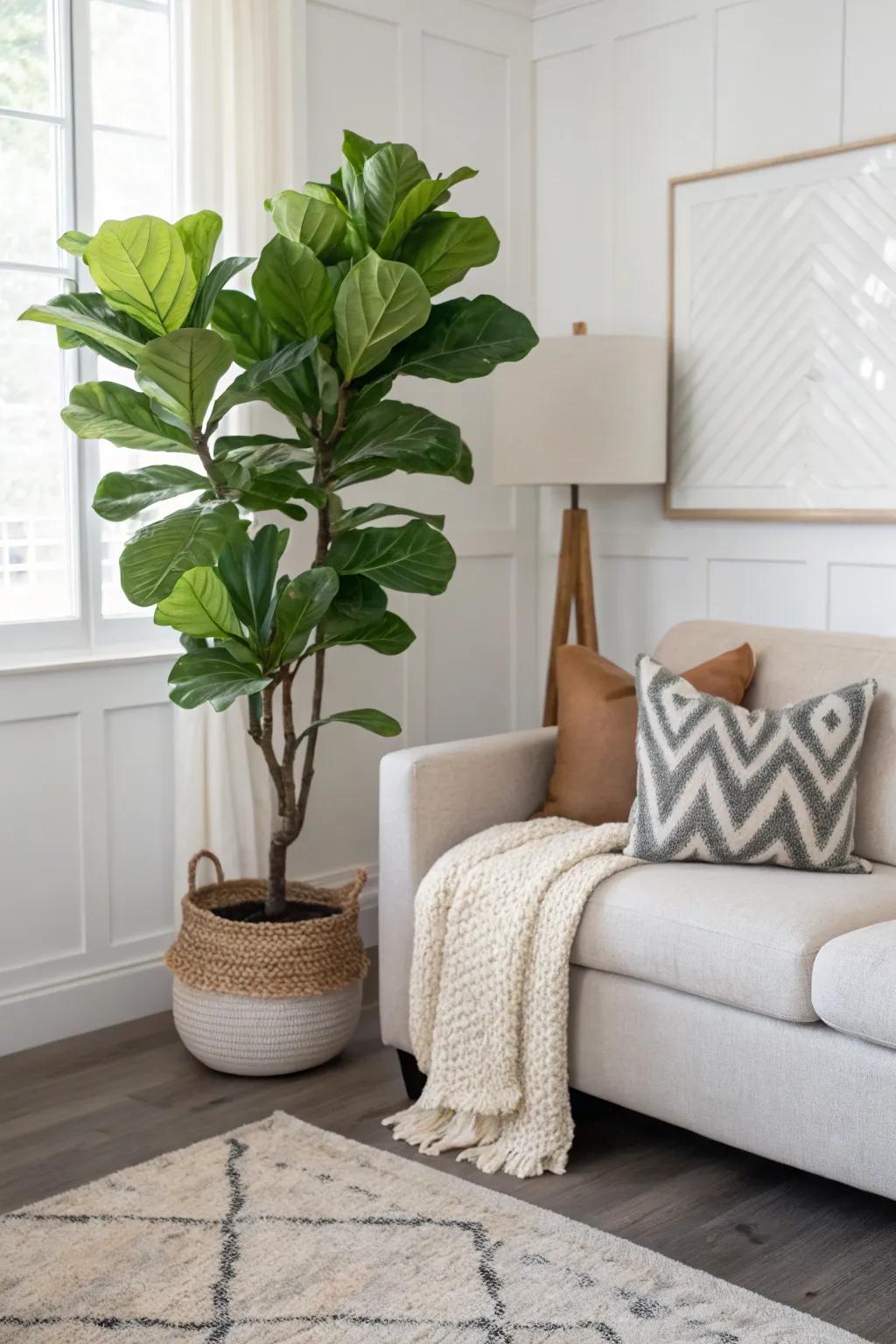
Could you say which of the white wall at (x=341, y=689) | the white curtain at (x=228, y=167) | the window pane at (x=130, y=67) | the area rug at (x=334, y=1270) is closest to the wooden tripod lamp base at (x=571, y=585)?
the white wall at (x=341, y=689)

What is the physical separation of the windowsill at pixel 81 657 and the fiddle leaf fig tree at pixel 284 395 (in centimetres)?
39

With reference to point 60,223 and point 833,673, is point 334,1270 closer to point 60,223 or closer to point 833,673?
point 833,673

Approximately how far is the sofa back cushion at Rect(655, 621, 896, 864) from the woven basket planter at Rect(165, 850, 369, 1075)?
3.24 feet

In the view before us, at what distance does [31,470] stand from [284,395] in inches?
25.3

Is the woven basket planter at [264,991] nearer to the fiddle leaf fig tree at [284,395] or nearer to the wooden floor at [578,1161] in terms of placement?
the wooden floor at [578,1161]

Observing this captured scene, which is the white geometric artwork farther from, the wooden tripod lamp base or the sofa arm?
the sofa arm

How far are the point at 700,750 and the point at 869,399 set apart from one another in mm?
1163

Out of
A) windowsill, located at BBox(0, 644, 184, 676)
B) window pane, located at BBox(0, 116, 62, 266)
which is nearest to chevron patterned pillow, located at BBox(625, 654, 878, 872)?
windowsill, located at BBox(0, 644, 184, 676)

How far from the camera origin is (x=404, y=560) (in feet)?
9.65

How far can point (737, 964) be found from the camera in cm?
239

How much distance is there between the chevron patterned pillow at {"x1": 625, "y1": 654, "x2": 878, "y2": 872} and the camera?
2.67 m

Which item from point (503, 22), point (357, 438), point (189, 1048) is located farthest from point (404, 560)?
point (503, 22)

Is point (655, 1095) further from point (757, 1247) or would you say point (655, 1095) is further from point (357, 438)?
point (357, 438)

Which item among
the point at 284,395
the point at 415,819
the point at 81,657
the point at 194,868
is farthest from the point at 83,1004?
the point at 284,395
